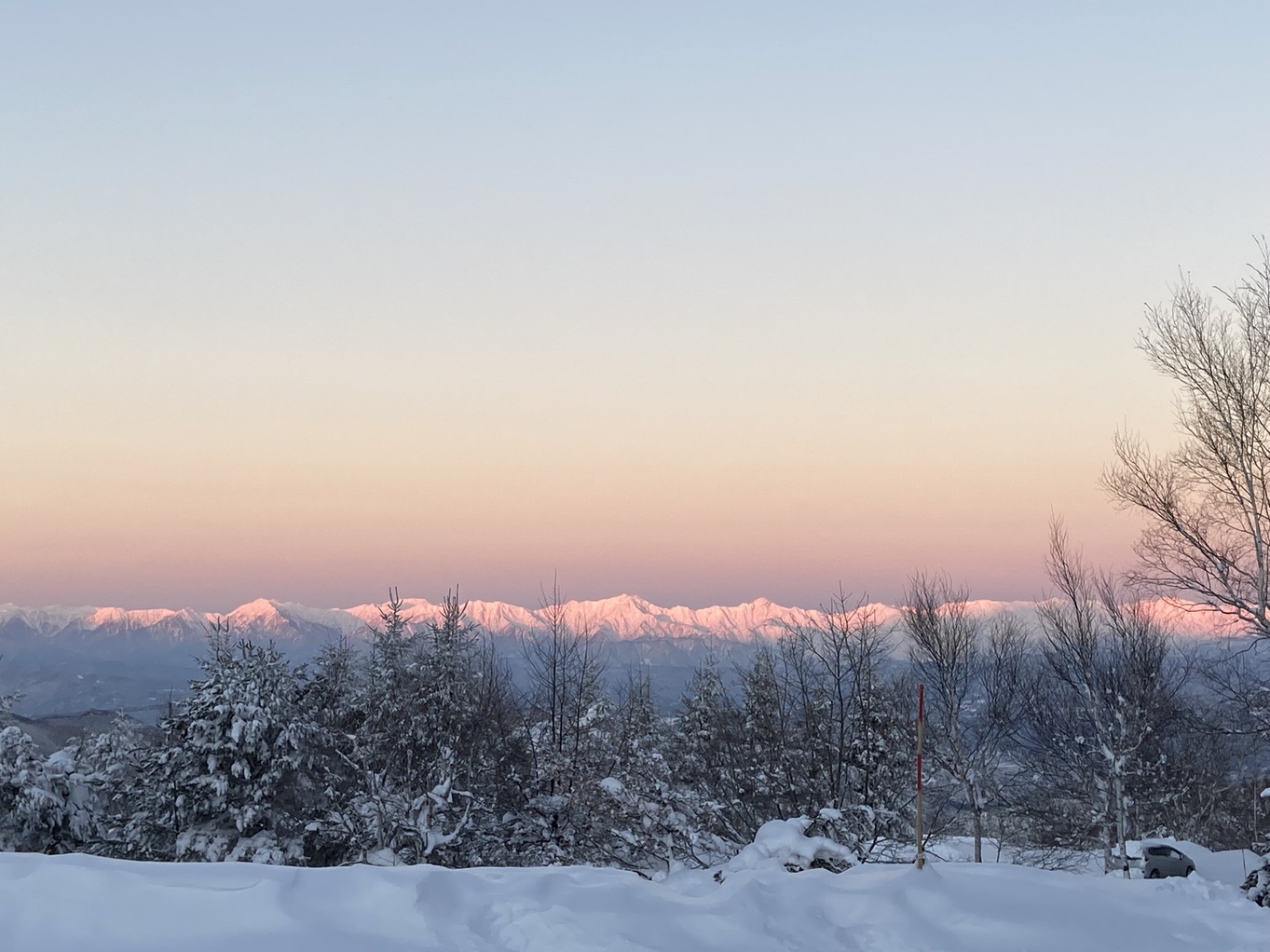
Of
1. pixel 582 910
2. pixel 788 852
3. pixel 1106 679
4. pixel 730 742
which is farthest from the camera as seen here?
pixel 1106 679

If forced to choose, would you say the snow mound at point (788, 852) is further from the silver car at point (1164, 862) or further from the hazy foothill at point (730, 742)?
the silver car at point (1164, 862)

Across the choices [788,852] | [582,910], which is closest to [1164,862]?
[788,852]

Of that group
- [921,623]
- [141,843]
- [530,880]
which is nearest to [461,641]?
[141,843]

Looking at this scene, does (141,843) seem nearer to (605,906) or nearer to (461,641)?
(461,641)

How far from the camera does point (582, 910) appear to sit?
7.38m

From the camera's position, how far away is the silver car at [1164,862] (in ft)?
81.8

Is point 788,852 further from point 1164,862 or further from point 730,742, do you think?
point 1164,862

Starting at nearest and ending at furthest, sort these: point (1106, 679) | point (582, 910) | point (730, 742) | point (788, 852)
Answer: point (582, 910) → point (788, 852) → point (730, 742) → point (1106, 679)

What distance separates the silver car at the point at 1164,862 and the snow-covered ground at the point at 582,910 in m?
18.0

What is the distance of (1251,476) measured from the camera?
1667 cm

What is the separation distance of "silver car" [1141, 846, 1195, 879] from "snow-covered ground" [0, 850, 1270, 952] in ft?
59.1

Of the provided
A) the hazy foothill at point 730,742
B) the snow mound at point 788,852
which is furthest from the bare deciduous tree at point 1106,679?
the snow mound at point 788,852

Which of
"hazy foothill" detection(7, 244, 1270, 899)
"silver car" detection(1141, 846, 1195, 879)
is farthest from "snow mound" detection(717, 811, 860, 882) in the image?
"silver car" detection(1141, 846, 1195, 879)

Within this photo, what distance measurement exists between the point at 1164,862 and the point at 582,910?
23.4m
